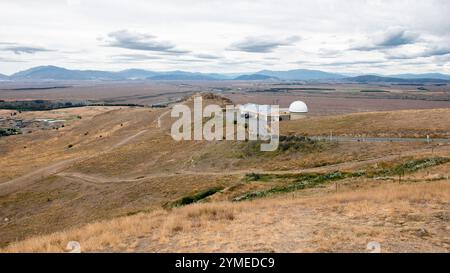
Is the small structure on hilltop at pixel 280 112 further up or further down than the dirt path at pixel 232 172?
further up

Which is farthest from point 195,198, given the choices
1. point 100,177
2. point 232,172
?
point 100,177

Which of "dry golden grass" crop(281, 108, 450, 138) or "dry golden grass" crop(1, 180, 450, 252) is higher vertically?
"dry golden grass" crop(281, 108, 450, 138)

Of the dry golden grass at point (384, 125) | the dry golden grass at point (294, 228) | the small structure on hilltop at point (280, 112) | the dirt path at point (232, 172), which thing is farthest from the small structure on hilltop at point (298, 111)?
the dry golden grass at point (294, 228)

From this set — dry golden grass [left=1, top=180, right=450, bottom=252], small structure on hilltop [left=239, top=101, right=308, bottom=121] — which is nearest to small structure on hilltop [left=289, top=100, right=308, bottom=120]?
small structure on hilltop [left=239, top=101, right=308, bottom=121]

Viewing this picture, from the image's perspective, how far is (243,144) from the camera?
55969mm

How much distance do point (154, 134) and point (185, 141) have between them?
655 inches

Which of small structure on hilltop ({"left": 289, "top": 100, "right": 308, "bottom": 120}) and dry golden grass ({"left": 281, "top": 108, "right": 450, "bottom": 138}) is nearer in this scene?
dry golden grass ({"left": 281, "top": 108, "right": 450, "bottom": 138})

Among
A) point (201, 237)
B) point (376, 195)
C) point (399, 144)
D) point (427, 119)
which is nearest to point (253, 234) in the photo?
point (201, 237)

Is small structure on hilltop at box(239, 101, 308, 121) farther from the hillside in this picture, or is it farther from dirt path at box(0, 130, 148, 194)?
dirt path at box(0, 130, 148, 194)

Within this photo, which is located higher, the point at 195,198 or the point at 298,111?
the point at 298,111

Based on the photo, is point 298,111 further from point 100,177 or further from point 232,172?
point 100,177

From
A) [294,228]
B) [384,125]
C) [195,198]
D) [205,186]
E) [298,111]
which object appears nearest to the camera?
[294,228]

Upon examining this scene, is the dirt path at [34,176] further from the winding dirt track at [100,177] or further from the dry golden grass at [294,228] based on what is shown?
the dry golden grass at [294,228]

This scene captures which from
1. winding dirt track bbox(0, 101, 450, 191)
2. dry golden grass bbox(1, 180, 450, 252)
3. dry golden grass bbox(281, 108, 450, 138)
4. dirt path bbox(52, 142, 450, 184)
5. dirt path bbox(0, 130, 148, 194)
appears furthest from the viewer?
dry golden grass bbox(281, 108, 450, 138)
